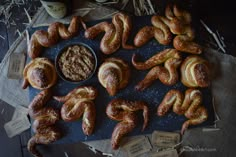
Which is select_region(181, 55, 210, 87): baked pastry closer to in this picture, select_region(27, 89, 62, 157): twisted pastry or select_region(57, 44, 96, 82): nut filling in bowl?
select_region(57, 44, 96, 82): nut filling in bowl

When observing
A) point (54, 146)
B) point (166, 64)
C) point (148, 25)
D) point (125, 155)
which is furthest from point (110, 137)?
point (148, 25)

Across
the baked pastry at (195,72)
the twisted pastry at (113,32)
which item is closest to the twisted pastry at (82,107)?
the twisted pastry at (113,32)

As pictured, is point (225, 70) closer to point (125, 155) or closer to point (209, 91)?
point (209, 91)

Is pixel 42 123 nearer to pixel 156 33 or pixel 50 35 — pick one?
pixel 50 35

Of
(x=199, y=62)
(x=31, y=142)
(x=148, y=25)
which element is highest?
(x=148, y=25)

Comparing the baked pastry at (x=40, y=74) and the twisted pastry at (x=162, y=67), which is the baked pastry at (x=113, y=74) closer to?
the twisted pastry at (x=162, y=67)

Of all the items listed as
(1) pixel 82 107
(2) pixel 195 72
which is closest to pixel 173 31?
(2) pixel 195 72
